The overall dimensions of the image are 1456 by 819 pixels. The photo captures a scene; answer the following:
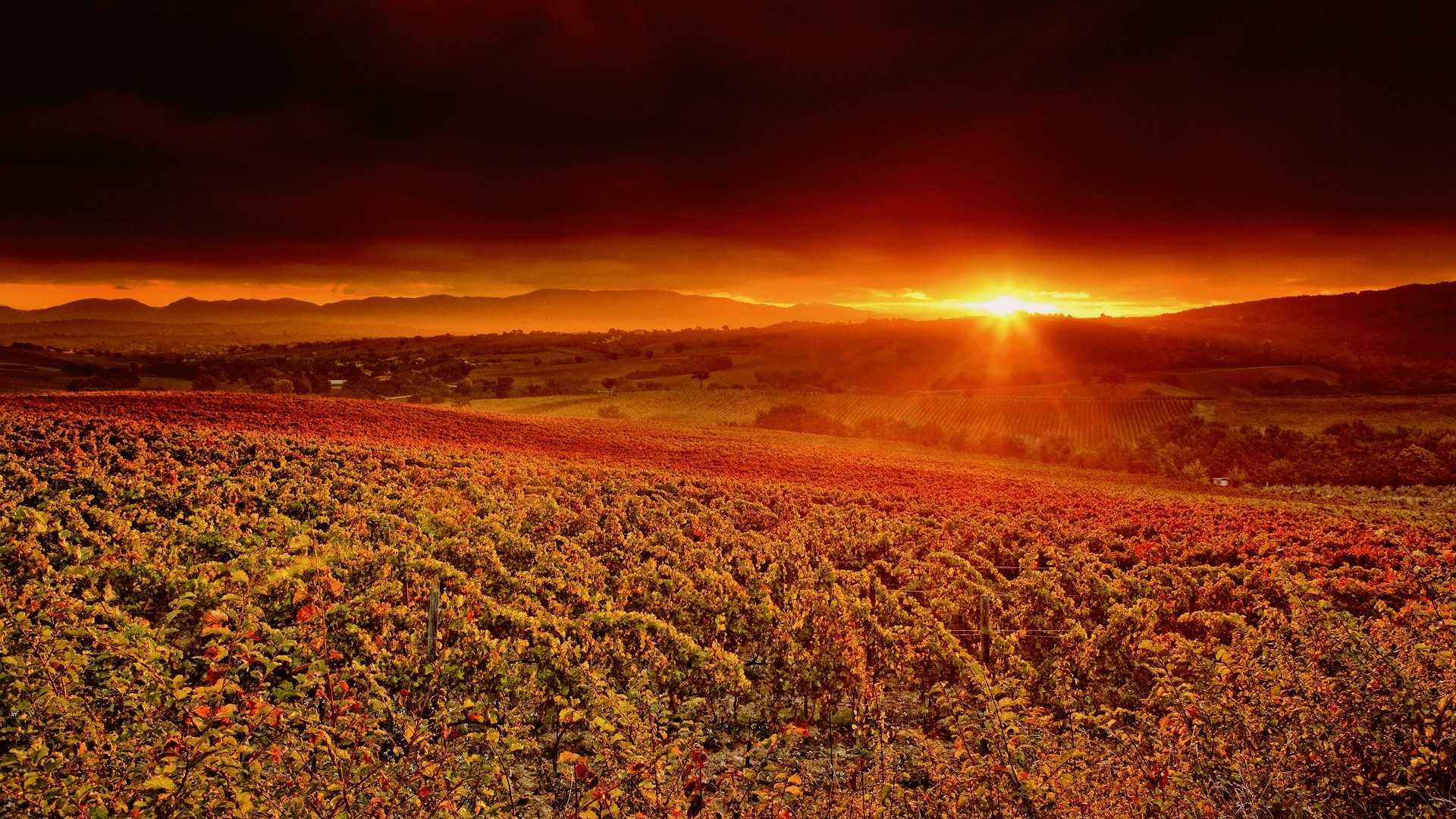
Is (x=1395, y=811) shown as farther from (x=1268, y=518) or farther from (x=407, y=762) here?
(x=1268, y=518)

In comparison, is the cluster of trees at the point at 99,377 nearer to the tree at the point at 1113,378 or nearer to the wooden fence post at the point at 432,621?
the wooden fence post at the point at 432,621

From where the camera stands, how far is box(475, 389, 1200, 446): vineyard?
66.1 m

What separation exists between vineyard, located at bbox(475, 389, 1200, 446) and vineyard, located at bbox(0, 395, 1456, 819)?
44396mm

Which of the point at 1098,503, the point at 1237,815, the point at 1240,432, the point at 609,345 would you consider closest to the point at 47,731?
the point at 1237,815

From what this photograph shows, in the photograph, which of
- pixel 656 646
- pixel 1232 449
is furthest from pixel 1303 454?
pixel 656 646

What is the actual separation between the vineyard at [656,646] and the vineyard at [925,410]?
146 ft

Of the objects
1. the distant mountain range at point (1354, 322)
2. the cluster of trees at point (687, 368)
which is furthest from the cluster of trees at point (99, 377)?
the distant mountain range at point (1354, 322)

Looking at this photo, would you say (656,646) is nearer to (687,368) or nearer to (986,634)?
(986,634)

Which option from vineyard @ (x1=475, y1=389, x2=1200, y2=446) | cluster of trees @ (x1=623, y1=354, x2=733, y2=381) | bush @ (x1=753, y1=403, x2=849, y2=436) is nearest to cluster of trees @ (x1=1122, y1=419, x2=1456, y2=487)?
vineyard @ (x1=475, y1=389, x2=1200, y2=446)

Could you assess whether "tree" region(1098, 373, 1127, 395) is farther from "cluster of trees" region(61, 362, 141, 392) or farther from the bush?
"cluster of trees" region(61, 362, 141, 392)

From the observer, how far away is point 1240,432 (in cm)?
5988

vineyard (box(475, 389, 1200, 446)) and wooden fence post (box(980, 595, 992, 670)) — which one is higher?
wooden fence post (box(980, 595, 992, 670))

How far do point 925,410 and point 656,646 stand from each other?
69782mm

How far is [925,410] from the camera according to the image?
7525 centimetres
